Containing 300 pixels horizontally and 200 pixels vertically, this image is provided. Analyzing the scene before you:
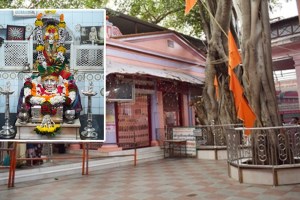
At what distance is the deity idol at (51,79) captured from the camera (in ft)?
10.1

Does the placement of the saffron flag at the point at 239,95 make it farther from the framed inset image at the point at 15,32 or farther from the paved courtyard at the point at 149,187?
the framed inset image at the point at 15,32

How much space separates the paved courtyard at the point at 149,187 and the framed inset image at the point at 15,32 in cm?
362

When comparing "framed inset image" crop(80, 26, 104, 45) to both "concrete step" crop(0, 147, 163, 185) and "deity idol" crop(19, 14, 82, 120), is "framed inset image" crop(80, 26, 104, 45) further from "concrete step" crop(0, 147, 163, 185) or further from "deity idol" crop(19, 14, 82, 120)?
"concrete step" crop(0, 147, 163, 185)

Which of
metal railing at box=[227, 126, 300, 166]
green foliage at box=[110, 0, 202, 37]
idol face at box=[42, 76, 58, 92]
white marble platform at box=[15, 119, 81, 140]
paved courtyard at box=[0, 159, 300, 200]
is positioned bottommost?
paved courtyard at box=[0, 159, 300, 200]

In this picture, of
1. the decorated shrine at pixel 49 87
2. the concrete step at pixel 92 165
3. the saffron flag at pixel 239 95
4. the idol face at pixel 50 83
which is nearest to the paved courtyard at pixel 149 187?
the concrete step at pixel 92 165

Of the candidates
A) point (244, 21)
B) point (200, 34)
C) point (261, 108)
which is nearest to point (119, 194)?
point (261, 108)

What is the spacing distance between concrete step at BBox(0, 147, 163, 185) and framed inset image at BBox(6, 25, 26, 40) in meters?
5.22

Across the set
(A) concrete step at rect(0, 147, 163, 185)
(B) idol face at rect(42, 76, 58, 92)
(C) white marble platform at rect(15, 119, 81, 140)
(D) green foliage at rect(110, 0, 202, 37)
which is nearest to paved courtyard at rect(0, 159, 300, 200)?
(A) concrete step at rect(0, 147, 163, 185)

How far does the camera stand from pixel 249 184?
21.0 ft

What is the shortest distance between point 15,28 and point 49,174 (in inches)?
233

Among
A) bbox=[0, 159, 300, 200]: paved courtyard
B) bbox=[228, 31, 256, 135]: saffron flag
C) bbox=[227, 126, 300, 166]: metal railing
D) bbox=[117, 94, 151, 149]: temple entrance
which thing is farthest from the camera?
bbox=[117, 94, 151, 149]: temple entrance

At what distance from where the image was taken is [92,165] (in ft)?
30.8

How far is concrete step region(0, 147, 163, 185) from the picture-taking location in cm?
779

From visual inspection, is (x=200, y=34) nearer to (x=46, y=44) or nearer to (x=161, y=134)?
(x=161, y=134)
